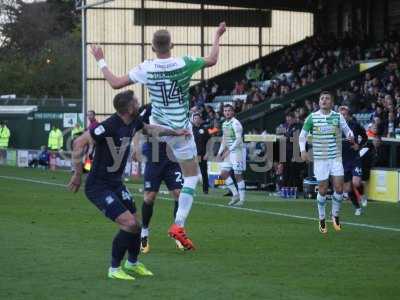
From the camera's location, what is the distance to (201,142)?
1139 inches

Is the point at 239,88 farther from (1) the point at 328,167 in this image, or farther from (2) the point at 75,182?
(2) the point at 75,182

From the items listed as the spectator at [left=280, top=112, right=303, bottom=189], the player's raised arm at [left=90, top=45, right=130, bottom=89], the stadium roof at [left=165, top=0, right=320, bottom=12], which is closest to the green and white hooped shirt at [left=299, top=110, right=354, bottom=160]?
the player's raised arm at [left=90, top=45, right=130, bottom=89]

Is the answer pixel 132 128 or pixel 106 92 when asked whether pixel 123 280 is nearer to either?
pixel 132 128

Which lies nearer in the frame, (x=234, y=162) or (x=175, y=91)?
(x=175, y=91)

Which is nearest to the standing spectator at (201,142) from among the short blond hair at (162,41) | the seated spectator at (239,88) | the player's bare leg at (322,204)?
the player's bare leg at (322,204)

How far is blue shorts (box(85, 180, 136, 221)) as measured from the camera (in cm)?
1087

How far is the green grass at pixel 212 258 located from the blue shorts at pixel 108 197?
0.68 metres

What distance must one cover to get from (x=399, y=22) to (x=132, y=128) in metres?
32.1

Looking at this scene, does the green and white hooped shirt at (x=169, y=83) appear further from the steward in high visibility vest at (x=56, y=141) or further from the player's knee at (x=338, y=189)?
the steward in high visibility vest at (x=56, y=141)

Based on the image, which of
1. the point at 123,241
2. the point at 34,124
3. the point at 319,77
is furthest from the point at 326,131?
the point at 34,124

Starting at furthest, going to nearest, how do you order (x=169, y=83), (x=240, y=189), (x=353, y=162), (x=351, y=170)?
(x=240, y=189), (x=353, y=162), (x=351, y=170), (x=169, y=83)

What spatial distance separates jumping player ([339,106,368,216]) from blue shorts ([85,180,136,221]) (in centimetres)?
1021

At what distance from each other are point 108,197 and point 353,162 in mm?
11550

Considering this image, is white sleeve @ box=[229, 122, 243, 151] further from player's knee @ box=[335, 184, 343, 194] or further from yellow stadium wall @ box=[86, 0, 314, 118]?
yellow stadium wall @ box=[86, 0, 314, 118]
